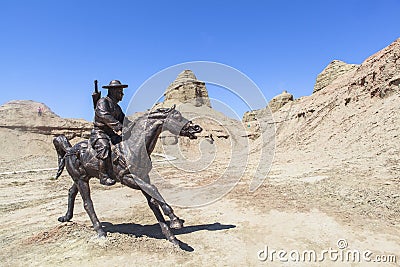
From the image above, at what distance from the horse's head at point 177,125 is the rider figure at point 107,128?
3.30ft

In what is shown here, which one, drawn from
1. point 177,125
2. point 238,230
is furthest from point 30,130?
point 238,230

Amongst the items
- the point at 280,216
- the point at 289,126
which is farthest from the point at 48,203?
the point at 289,126

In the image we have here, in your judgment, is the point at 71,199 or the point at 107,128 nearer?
the point at 107,128

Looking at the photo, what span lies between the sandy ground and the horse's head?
7.72 feet

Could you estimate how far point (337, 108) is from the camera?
24.2m

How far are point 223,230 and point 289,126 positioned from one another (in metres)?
26.2

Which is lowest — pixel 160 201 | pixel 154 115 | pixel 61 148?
pixel 160 201

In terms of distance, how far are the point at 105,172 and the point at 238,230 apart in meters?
3.46

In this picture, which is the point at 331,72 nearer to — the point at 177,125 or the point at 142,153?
the point at 177,125

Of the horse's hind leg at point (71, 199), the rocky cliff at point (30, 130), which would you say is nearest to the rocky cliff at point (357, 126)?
the horse's hind leg at point (71, 199)

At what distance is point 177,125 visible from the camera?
5652 millimetres

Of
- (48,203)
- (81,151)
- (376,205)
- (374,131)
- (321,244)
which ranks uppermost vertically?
(374,131)

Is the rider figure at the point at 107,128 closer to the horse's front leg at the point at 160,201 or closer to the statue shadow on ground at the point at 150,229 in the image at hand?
the horse's front leg at the point at 160,201

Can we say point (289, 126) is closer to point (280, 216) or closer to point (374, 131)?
point (374, 131)
